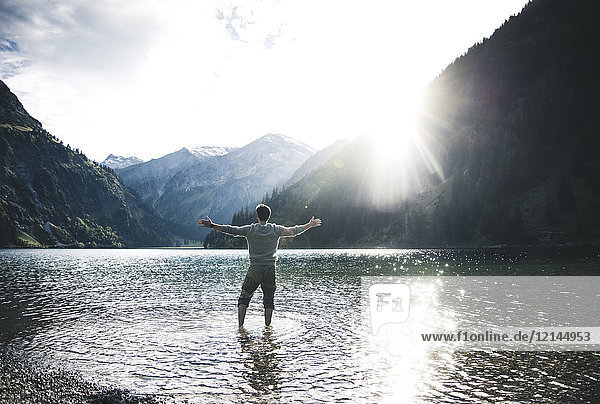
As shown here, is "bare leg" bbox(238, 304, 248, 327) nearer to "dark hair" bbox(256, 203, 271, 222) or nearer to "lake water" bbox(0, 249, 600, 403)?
"lake water" bbox(0, 249, 600, 403)

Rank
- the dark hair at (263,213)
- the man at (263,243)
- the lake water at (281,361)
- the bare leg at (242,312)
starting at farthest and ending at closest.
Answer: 1. the bare leg at (242,312)
2. the man at (263,243)
3. the dark hair at (263,213)
4. the lake water at (281,361)

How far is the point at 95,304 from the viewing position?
2753 cm

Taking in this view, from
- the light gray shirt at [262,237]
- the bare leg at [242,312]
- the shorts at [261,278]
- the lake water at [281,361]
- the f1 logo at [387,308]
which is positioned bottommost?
the f1 logo at [387,308]

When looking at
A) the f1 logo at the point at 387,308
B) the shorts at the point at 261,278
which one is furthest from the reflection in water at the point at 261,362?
the f1 logo at the point at 387,308

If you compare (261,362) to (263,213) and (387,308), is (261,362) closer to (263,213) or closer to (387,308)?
(263,213)

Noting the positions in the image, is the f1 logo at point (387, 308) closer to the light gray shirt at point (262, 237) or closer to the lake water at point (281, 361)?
the lake water at point (281, 361)

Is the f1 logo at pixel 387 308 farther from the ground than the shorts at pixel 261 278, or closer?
closer

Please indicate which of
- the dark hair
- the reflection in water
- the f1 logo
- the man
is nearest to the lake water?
the reflection in water

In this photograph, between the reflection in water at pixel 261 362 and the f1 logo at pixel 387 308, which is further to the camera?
the f1 logo at pixel 387 308

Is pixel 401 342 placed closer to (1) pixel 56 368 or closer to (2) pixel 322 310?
(2) pixel 322 310

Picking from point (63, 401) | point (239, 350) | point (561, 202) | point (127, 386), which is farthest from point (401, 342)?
point (561, 202)

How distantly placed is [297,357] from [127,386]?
5344 millimetres

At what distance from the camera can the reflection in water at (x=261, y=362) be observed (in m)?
10.4

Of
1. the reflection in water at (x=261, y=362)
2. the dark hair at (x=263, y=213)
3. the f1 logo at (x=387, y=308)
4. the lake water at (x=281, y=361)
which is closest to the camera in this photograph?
the lake water at (x=281, y=361)
